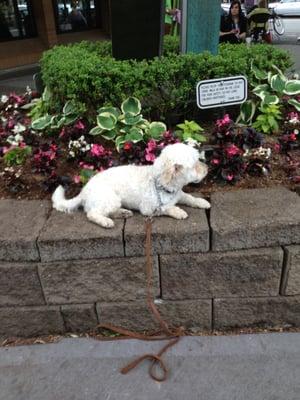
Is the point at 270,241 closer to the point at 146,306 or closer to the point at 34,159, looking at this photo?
the point at 146,306

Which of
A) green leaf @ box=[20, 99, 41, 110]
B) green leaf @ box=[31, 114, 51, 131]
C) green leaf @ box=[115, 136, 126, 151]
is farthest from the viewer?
green leaf @ box=[20, 99, 41, 110]

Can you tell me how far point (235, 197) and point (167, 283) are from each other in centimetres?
70

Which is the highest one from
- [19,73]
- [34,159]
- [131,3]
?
[131,3]

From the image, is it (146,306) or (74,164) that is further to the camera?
(74,164)

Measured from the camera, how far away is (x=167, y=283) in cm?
270

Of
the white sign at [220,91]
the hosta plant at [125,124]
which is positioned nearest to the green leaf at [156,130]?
the hosta plant at [125,124]

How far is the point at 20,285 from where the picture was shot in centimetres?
271

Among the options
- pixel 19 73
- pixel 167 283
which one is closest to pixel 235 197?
pixel 167 283

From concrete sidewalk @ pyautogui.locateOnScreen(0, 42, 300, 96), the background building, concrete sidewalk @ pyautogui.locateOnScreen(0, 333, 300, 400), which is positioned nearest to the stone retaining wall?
concrete sidewalk @ pyautogui.locateOnScreen(0, 333, 300, 400)

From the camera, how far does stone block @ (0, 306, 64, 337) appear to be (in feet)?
9.24

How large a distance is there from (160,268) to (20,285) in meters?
0.89

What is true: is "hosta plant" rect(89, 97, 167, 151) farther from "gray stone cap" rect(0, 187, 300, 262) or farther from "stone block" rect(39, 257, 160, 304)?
"stone block" rect(39, 257, 160, 304)

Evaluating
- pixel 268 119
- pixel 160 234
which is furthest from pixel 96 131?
pixel 268 119

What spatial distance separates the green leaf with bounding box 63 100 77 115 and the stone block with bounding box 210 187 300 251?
1.60m
